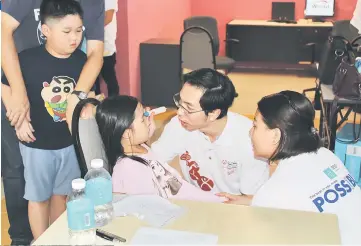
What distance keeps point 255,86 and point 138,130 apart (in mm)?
5086

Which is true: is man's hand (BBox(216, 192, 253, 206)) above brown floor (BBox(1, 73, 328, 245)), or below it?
above

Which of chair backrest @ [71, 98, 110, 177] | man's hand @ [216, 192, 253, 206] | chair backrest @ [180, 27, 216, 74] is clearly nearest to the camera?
chair backrest @ [71, 98, 110, 177]

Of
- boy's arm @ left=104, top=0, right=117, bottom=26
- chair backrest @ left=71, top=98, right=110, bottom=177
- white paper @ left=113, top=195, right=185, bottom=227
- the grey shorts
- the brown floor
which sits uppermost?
boy's arm @ left=104, top=0, right=117, bottom=26

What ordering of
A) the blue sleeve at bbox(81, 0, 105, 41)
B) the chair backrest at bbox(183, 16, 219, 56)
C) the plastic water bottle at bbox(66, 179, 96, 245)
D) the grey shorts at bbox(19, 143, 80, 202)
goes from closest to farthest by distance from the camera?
the plastic water bottle at bbox(66, 179, 96, 245) → the grey shorts at bbox(19, 143, 80, 202) → the blue sleeve at bbox(81, 0, 105, 41) → the chair backrest at bbox(183, 16, 219, 56)

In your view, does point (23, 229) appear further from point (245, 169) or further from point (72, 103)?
point (245, 169)

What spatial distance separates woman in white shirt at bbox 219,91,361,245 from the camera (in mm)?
1731

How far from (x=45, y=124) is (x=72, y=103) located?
0.34 m

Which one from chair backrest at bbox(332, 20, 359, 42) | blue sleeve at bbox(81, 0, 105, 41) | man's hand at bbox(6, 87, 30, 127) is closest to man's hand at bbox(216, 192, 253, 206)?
man's hand at bbox(6, 87, 30, 127)

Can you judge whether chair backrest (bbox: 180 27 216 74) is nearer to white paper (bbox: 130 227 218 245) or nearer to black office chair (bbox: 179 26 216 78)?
black office chair (bbox: 179 26 216 78)

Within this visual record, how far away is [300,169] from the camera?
1.77 m

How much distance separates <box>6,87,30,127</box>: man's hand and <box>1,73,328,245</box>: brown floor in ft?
9.99

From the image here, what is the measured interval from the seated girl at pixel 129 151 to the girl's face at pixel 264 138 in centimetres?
39

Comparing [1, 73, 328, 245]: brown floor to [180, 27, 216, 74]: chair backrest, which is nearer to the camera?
[180, 27, 216, 74]: chair backrest

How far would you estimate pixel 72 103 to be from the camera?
7.30ft
